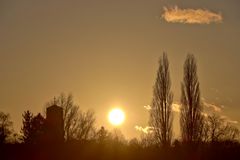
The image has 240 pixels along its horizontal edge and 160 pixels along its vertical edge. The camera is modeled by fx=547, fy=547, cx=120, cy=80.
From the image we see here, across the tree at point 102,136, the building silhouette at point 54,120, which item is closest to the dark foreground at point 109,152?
the tree at point 102,136

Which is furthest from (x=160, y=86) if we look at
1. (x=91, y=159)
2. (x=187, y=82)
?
(x=91, y=159)

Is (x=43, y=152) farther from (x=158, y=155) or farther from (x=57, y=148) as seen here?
(x=158, y=155)

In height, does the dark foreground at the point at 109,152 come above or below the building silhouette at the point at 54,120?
below

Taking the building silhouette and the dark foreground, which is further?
the building silhouette

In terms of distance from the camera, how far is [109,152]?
101ft

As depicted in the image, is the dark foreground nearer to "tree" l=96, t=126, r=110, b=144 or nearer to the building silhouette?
"tree" l=96, t=126, r=110, b=144

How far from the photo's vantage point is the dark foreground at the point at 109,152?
90.9ft

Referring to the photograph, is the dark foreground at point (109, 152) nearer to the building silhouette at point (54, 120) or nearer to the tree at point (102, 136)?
the tree at point (102, 136)

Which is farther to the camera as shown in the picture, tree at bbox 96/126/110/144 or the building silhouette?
the building silhouette

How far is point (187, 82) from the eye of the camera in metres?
41.6

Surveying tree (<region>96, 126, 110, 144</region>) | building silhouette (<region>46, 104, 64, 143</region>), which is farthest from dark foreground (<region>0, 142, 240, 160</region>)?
building silhouette (<region>46, 104, 64, 143</region>)

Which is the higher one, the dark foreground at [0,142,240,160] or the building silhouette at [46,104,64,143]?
the building silhouette at [46,104,64,143]

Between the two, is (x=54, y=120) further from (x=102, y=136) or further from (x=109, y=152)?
(x=109, y=152)

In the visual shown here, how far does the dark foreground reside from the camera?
27719 millimetres
